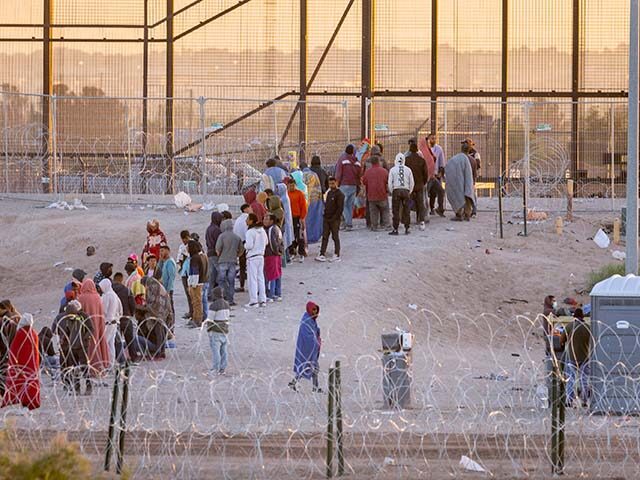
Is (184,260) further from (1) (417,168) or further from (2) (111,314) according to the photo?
(1) (417,168)

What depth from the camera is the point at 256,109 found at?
33.7 m

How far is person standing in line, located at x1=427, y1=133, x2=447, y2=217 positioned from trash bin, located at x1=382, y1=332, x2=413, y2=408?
11795 mm

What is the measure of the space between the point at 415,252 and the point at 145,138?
842cm

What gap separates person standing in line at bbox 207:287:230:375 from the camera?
1927 cm

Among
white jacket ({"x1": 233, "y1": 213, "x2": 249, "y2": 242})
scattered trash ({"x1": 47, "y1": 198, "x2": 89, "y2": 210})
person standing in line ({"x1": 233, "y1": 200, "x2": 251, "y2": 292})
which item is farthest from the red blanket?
scattered trash ({"x1": 47, "y1": 198, "x2": 89, "y2": 210})

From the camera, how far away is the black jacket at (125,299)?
67.1 ft

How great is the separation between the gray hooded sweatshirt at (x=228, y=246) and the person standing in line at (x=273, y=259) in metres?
0.48

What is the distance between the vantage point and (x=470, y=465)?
14.1 meters

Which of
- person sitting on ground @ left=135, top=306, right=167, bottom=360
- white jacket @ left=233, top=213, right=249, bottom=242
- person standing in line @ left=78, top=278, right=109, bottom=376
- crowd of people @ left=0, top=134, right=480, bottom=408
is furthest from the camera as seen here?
white jacket @ left=233, top=213, right=249, bottom=242

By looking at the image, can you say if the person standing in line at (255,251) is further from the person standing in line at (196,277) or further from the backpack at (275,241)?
the person standing in line at (196,277)

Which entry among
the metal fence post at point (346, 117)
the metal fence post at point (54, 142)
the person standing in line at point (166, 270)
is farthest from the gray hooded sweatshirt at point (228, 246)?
the metal fence post at point (54, 142)

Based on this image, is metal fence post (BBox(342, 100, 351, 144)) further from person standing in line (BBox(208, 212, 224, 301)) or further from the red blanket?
the red blanket

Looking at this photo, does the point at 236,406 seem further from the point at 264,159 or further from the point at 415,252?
the point at 264,159

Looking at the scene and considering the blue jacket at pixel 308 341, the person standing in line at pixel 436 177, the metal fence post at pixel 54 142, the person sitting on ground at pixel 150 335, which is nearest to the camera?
the blue jacket at pixel 308 341
